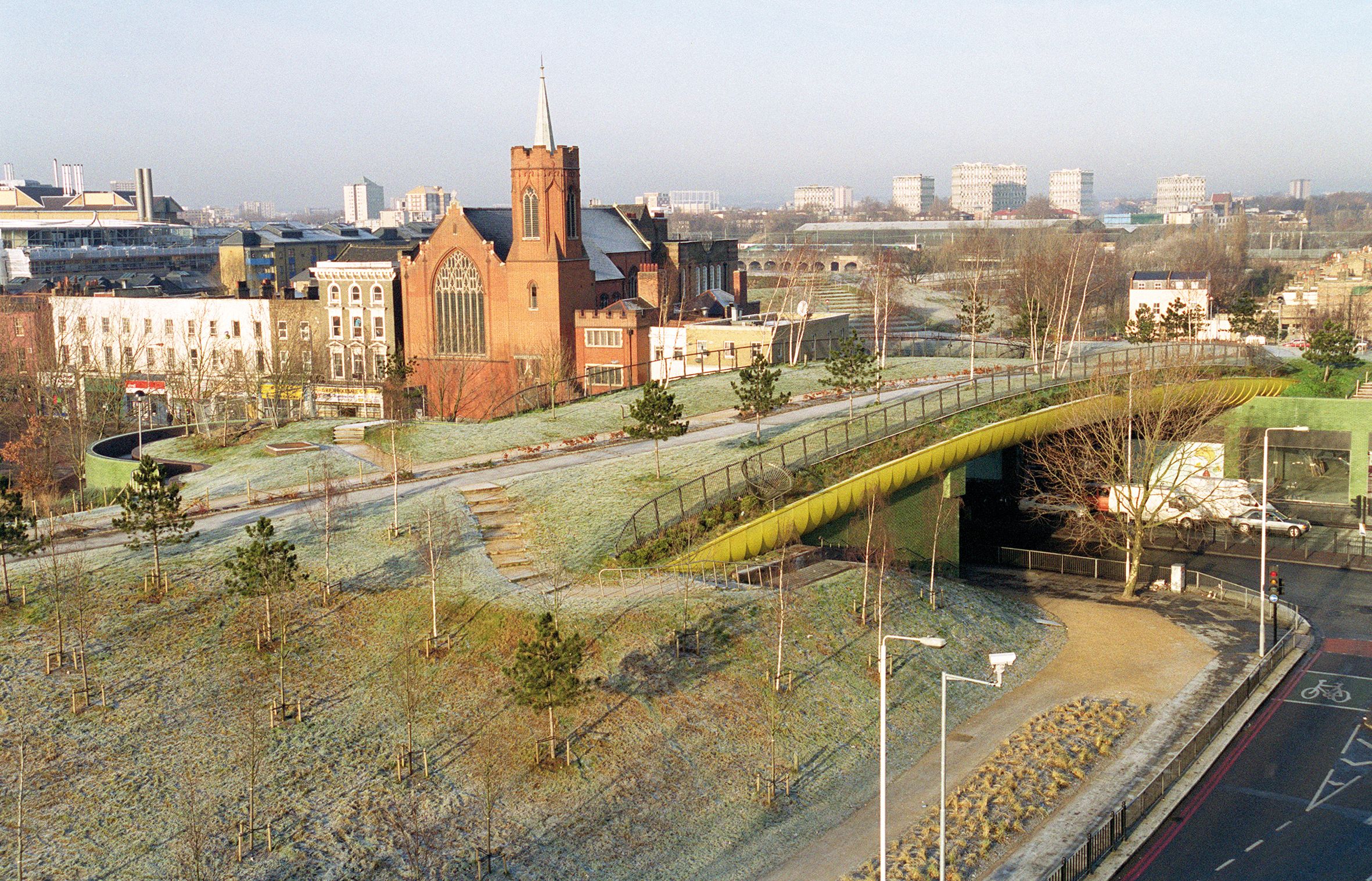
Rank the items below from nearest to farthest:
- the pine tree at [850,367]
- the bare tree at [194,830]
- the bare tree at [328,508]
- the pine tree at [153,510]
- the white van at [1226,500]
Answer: the bare tree at [194,830] < the pine tree at [153,510] < the bare tree at [328,508] < the pine tree at [850,367] < the white van at [1226,500]

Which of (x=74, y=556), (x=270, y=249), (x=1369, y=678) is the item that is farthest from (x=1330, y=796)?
(x=270, y=249)

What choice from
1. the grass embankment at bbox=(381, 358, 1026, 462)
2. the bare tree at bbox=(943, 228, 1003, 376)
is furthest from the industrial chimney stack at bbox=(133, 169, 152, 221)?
the grass embankment at bbox=(381, 358, 1026, 462)

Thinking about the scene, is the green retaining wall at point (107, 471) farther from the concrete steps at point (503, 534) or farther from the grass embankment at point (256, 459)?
the concrete steps at point (503, 534)

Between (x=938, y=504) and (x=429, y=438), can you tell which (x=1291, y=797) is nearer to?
(x=938, y=504)

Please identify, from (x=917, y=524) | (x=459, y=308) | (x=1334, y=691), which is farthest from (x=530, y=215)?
(x=1334, y=691)

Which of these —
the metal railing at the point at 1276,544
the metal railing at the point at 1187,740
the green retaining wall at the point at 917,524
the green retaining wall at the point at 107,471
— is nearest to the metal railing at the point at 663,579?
the green retaining wall at the point at 917,524

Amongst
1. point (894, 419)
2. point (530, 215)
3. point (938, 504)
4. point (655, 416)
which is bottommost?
point (938, 504)

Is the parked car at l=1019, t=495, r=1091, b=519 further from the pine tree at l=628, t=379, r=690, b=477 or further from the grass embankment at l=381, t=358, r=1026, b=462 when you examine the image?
the pine tree at l=628, t=379, r=690, b=477
